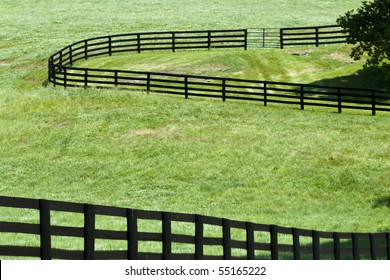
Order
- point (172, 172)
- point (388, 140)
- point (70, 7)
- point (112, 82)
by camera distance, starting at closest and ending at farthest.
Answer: point (172, 172) < point (388, 140) < point (112, 82) < point (70, 7)

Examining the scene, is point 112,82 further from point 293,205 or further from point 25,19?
point 25,19

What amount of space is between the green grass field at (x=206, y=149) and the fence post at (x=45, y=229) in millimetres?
11687

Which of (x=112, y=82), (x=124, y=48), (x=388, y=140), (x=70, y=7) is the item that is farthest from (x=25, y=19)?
(x=388, y=140)

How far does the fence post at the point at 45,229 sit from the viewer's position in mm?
10633

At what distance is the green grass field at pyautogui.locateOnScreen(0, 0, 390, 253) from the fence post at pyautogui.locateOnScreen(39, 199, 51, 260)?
11.7 meters

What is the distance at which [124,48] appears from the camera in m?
67.4

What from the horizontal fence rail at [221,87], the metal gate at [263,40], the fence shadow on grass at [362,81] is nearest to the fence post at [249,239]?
the horizontal fence rail at [221,87]

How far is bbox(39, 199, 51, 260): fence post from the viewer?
34.9ft

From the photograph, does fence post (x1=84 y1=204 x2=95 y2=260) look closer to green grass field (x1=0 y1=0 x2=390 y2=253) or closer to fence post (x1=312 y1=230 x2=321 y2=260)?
fence post (x1=312 y1=230 x2=321 y2=260)

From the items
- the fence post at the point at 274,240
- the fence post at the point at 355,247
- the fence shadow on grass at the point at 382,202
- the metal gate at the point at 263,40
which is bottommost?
the metal gate at the point at 263,40

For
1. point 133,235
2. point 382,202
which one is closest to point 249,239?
point 133,235

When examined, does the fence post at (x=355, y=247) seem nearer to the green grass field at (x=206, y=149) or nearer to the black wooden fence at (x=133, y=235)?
the black wooden fence at (x=133, y=235)

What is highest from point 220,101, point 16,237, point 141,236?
point 141,236

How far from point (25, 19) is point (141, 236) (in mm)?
74620
